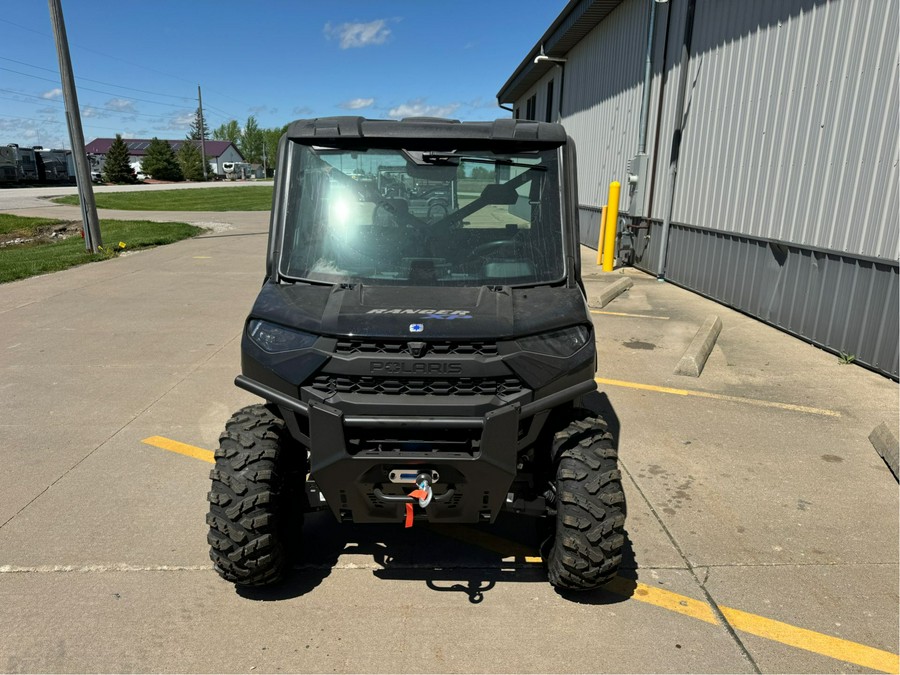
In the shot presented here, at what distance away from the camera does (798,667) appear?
2758 mm

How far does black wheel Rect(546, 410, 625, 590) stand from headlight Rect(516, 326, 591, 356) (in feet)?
1.33

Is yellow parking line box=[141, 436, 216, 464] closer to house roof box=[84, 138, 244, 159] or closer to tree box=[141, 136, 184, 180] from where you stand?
tree box=[141, 136, 184, 180]

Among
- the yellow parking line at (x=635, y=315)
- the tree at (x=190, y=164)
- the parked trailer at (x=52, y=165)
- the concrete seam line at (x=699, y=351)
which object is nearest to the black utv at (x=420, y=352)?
the concrete seam line at (x=699, y=351)

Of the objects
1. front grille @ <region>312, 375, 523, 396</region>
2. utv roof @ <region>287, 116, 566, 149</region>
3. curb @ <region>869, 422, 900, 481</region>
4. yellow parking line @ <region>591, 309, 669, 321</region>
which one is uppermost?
utv roof @ <region>287, 116, 566, 149</region>

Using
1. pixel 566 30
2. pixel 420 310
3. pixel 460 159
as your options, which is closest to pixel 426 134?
pixel 460 159

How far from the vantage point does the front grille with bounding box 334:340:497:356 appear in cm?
273

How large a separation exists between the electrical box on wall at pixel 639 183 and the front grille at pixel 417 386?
447 inches

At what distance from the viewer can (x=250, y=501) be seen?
9.39 feet

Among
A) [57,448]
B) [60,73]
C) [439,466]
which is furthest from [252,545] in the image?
[60,73]

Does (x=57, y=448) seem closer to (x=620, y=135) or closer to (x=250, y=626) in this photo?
(x=250, y=626)

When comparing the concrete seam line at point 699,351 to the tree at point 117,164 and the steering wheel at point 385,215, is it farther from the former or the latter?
the tree at point 117,164

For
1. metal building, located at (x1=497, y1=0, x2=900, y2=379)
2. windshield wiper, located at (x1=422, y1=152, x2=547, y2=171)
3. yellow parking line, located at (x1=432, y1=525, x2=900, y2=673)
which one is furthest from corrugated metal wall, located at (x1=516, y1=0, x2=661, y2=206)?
yellow parking line, located at (x1=432, y1=525, x2=900, y2=673)

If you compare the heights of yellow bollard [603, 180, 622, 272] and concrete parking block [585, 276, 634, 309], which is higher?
yellow bollard [603, 180, 622, 272]

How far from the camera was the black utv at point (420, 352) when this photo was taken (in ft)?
8.85
